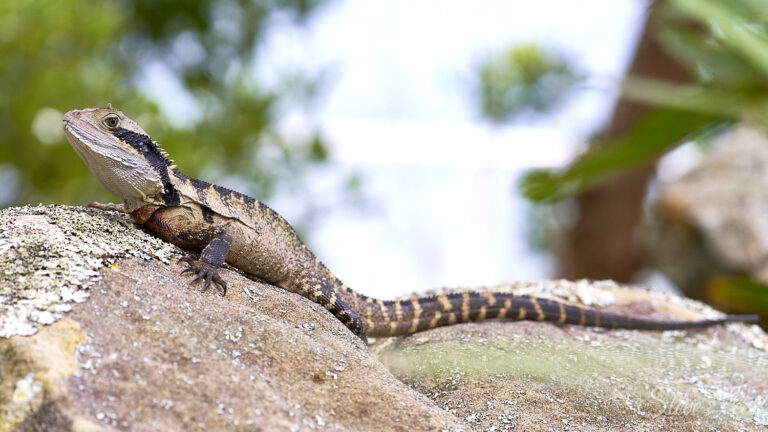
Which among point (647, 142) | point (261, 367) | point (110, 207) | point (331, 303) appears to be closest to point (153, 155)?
point (110, 207)

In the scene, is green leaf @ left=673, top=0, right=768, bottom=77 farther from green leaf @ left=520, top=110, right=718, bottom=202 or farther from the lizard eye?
the lizard eye

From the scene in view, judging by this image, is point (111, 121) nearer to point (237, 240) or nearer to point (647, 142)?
point (237, 240)

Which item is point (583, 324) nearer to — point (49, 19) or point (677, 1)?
point (677, 1)

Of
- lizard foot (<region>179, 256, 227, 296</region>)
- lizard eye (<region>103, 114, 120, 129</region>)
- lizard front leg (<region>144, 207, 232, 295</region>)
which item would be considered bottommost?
lizard foot (<region>179, 256, 227, 296</region>)

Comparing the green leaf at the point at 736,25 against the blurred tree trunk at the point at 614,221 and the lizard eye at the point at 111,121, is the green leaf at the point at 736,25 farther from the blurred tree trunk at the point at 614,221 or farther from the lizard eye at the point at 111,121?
the blurred tree trunk at the point at 614,221

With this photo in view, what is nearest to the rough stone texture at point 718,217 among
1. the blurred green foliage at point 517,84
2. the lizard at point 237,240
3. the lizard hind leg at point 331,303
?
the blurred green foliage at point 517,84

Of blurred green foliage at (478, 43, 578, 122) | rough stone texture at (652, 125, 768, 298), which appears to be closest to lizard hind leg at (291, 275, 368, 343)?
rough stone texture at (652, 125, 768, 298)
